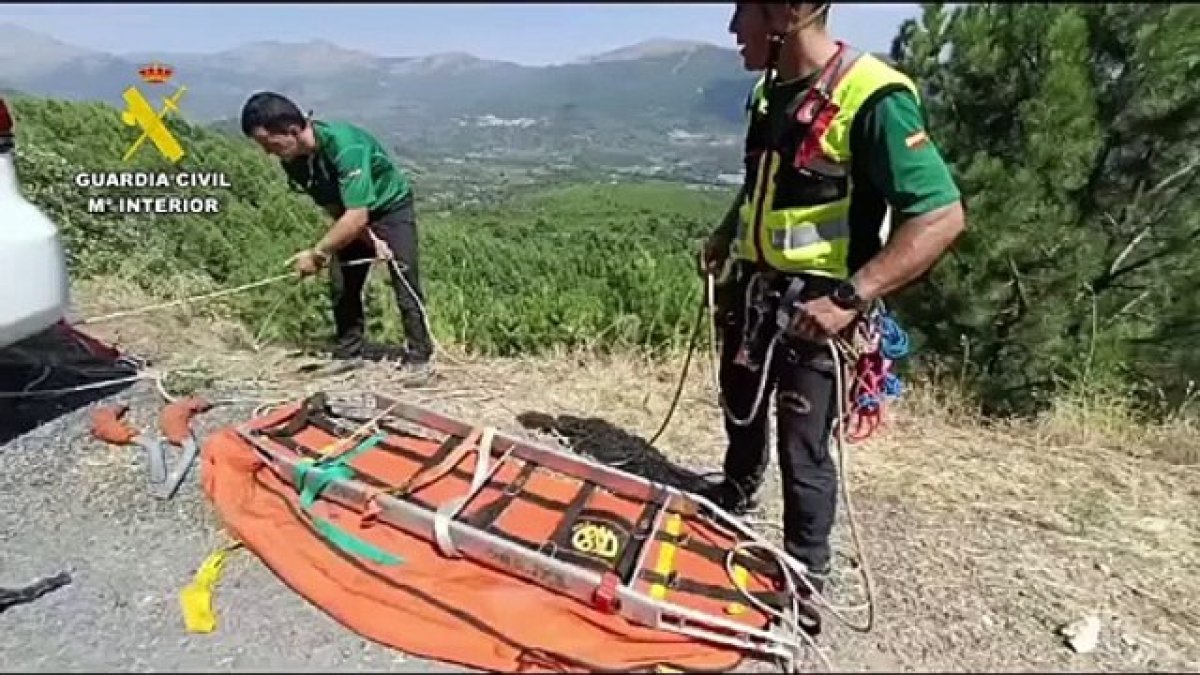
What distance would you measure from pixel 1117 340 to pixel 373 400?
449 cm

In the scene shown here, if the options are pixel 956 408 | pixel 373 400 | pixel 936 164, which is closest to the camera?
pixel 936 164

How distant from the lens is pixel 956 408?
4695 mm

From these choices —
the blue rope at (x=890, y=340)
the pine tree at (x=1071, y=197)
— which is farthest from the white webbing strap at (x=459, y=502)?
the pine tree at (x=1071, y=197)

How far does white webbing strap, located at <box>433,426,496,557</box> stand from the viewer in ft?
9.66

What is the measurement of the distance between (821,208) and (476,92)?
992 centimetres

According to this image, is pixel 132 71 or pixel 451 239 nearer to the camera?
pixel 132 71

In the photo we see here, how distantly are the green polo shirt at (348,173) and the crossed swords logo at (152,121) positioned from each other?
143 inches

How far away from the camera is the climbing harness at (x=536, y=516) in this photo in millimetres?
2713

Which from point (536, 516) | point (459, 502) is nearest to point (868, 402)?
point (536, 516)

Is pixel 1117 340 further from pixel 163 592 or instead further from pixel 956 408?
pixel 163 592

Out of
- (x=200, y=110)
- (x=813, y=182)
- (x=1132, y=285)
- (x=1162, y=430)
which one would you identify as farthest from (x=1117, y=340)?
(x=200, y=110)

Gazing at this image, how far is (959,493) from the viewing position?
3.68 meters

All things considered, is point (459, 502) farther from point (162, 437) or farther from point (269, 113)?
point (269, 113)

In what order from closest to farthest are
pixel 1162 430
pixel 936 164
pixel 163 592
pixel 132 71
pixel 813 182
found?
1. pixel 936 164
2. pixel 813 182
3. pixel 163 592
4. pixel 1162 430
5. pixel 132 71
